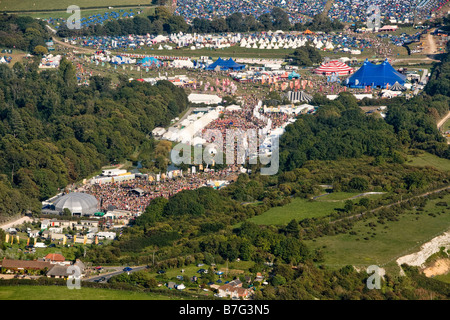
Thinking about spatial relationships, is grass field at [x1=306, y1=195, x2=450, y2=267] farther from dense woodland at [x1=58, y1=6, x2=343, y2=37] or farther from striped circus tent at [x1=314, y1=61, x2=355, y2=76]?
dense woodland at [x1=58, y1=6, x2=343, y2=37]

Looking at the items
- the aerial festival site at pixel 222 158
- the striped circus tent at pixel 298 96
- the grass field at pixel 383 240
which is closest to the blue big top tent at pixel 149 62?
the aerial festival site at pixel 222 158

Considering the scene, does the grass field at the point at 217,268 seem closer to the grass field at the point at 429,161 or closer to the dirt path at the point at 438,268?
the dirt path at the point at 438,268

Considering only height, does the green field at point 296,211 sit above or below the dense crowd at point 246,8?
below

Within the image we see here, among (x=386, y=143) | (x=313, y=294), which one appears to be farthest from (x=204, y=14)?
(x=313, y=294)

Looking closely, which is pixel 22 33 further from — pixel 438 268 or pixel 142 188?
pixel 438 268

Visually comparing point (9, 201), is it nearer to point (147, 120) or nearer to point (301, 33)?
point (147, 120)
